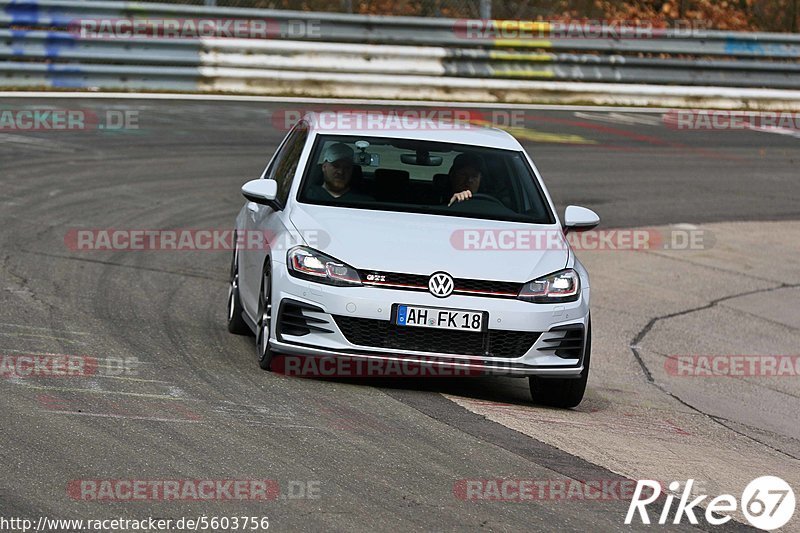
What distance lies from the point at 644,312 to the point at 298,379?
4860mm

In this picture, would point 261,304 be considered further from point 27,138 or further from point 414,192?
point 27,138

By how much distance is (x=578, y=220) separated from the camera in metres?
8.88

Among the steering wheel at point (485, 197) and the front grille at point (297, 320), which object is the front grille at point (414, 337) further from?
the steering wheel at point (485, 197)

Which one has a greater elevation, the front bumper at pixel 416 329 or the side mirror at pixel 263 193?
the side mirror at pixel 263 193

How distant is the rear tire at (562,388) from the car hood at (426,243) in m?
0.58

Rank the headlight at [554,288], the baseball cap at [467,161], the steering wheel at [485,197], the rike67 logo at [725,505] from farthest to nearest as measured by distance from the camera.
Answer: the baseball cap at [467,161] → the steering wheel at [485,197] → the headlight at [554,288] → the rike67 logo at [725,505]

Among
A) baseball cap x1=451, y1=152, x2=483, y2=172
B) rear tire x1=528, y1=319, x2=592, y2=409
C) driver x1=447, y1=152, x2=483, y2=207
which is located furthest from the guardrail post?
rear tire x1=528, y1=319, x2=592, y2=409

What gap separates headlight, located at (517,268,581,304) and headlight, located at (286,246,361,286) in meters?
0.98

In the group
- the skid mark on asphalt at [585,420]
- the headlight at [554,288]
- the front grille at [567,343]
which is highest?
the headlight at [554,288]

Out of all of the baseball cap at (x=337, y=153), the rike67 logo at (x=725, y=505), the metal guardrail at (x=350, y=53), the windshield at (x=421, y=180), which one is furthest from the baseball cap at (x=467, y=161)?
the metal guardrail at (x=350, y=53)

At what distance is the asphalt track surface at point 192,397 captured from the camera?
5.73 metres

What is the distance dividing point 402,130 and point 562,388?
2223mm

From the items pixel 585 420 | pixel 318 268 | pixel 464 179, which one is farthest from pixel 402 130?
pixel 585 420

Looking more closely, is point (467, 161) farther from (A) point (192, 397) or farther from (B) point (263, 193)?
(A) point (192, 397)
